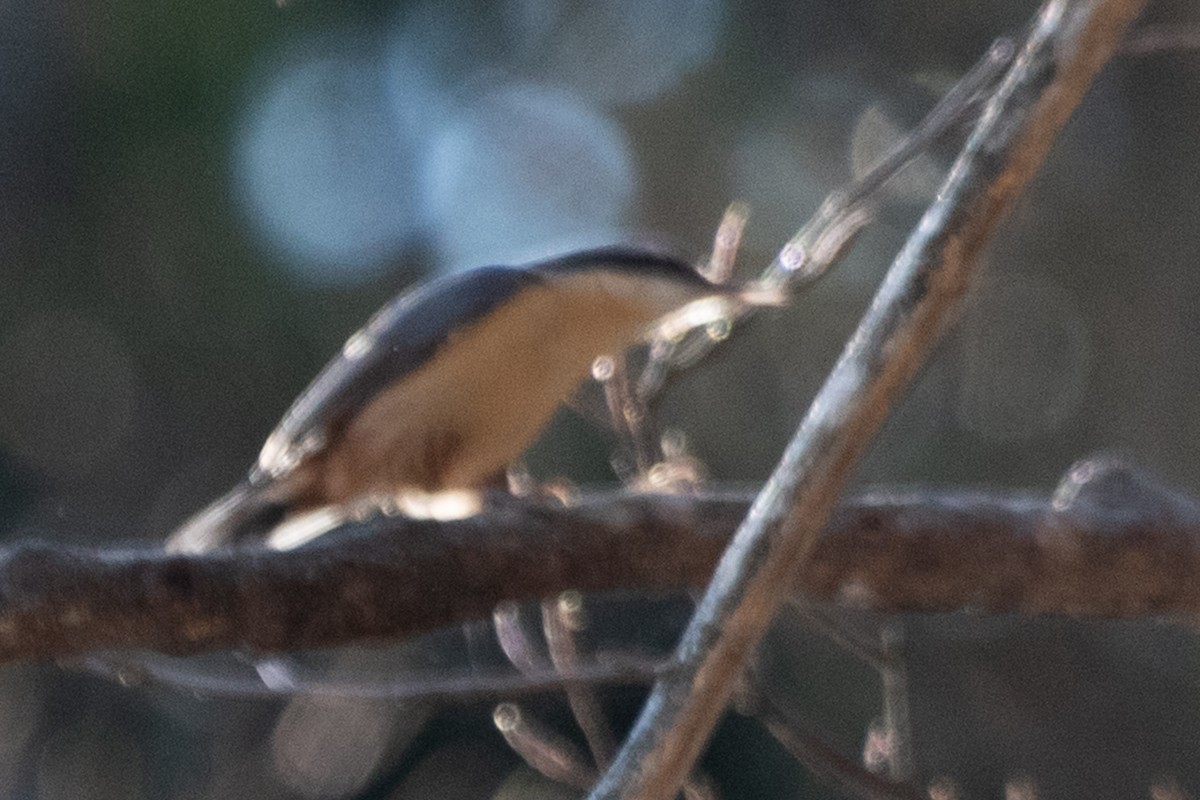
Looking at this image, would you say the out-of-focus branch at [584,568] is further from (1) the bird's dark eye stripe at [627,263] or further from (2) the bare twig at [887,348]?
(2) the bare twig at [887,348]

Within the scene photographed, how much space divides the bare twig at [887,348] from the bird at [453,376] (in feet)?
1.94

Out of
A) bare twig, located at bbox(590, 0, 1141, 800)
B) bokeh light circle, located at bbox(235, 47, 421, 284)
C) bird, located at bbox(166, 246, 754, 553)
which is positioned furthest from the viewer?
bokeh light circle, located at bbox(235, 47, 421, 284)

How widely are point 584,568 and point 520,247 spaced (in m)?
1.31

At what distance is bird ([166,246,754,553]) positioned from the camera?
1535 mm

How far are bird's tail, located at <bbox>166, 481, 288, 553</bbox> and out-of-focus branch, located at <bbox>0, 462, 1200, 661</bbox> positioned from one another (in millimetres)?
325

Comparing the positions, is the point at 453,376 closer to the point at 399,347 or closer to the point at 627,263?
the point at 399,347

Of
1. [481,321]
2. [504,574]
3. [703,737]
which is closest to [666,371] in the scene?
[481,321]

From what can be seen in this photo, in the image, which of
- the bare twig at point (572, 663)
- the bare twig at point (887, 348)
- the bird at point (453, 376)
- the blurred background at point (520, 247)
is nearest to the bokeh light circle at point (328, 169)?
the blurred background at point (520, 247)

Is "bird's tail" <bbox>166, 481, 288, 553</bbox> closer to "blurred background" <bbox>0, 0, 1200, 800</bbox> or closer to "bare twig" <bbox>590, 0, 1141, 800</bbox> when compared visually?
"bare twig" <bbox>590, 0, 1141, 800</bbox>

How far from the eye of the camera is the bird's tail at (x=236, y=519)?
4.90 feet

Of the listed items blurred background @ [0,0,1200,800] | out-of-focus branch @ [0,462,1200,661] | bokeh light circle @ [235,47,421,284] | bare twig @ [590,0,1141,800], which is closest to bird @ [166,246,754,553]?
out-of-focus branch @ [0,462,1200,661]

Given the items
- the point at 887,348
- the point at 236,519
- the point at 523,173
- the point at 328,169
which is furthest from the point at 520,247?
the point at 887,348

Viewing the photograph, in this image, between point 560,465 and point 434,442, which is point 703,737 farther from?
point 560,465

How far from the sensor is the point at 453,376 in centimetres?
157
